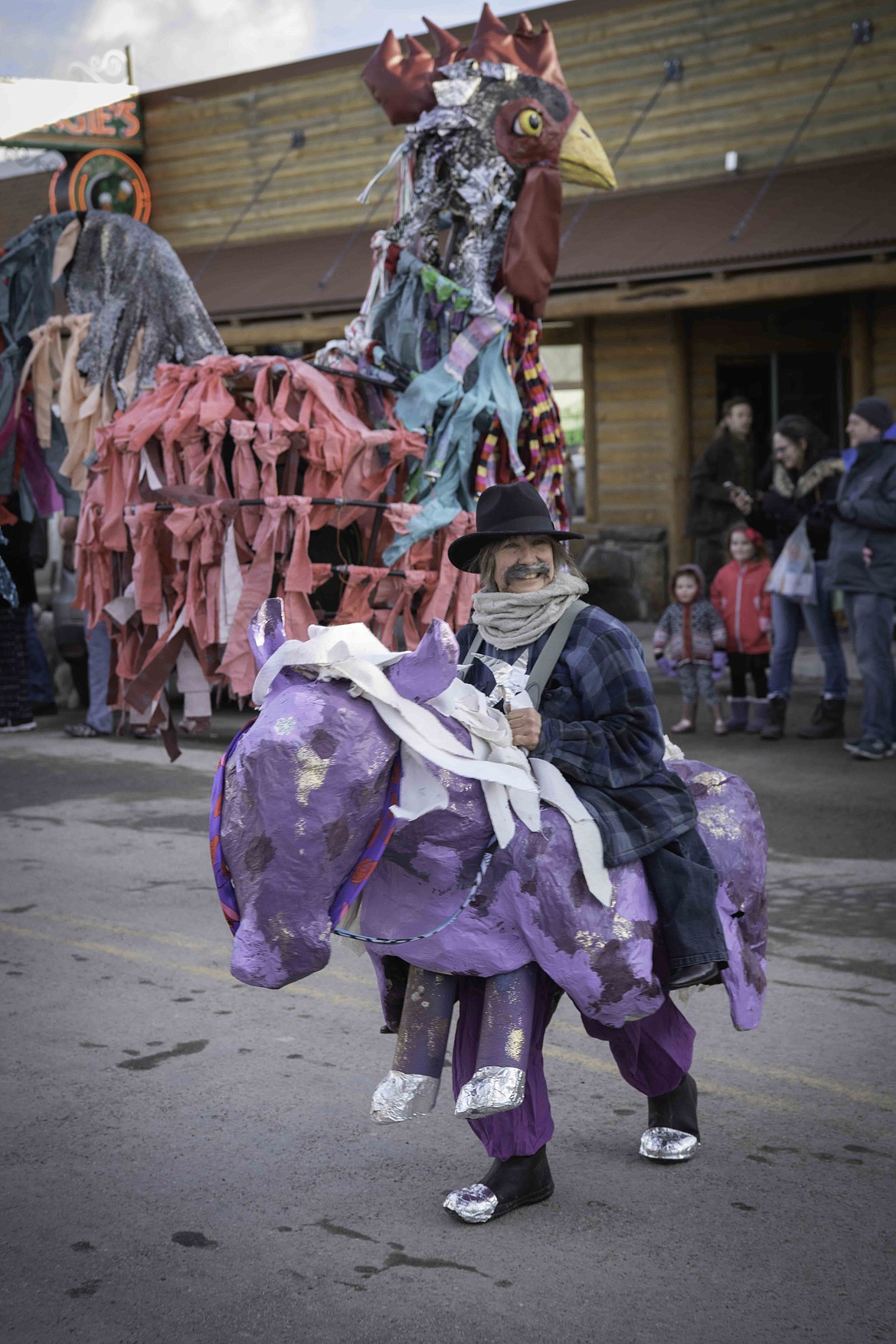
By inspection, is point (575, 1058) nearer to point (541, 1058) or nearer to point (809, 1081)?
point (809, 1081)

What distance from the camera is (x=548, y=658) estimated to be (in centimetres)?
307

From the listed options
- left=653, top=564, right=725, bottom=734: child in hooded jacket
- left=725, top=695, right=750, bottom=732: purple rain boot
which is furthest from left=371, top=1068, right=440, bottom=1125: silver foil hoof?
left=725, top=695, right=750, bottom=732: purple rain boot

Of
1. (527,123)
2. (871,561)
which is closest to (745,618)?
(871,561)

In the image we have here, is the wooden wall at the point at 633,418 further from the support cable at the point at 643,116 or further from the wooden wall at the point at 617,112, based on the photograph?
the wooden wall at the point at 617,112

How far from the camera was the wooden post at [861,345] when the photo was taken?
13.1 meters

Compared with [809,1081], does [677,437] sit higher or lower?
higher

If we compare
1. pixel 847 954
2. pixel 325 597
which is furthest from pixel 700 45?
pixel 847 954

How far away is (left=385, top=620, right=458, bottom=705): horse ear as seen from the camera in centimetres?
265

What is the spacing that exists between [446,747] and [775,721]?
20.5 ft

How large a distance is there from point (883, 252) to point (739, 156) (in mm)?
2555

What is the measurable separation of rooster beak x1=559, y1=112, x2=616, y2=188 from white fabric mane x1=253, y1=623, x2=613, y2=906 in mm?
4225

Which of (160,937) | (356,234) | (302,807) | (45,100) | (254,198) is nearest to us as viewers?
(302,807)

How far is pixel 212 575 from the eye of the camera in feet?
16.8

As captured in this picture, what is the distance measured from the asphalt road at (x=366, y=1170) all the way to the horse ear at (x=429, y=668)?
3.51ft
